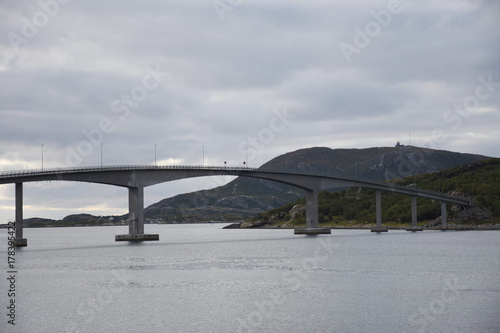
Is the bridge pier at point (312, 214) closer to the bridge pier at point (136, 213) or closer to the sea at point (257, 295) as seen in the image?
the bridge pier at point (136, 213)

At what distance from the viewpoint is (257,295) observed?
48062 mm

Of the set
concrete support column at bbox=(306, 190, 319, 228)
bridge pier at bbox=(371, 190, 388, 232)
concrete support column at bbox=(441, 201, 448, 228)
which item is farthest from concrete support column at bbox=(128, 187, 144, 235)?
concrete support column at bbox=(441, 201, 448, 228)

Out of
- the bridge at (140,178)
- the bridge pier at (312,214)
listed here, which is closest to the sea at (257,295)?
the bridge at (140,178)

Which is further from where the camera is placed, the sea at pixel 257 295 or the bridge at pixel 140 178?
the bridge at pixel 140 178

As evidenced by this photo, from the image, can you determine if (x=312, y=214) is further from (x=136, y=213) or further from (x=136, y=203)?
(x=136, y=203)

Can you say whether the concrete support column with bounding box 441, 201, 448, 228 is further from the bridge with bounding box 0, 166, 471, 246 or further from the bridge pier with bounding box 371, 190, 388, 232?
the bridge with bounding box 0, 166, 471, 246

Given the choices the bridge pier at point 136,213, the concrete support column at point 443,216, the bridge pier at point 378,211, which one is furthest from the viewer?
the concrete support column at point 443,216

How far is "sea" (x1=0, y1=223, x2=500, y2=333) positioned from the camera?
122ft

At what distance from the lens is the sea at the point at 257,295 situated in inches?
1465

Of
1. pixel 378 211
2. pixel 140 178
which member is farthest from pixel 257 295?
pixel 378 211

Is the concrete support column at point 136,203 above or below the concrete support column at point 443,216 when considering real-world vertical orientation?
above

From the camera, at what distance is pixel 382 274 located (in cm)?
6094

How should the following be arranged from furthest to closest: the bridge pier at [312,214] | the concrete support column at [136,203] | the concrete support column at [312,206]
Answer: the bridge pier at [312,214] < the concrete support column at [312,206] < the concrete support column at [136,203]

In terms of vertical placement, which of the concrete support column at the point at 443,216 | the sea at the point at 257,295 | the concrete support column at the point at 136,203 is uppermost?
the concrete support column at the point at 136,203
